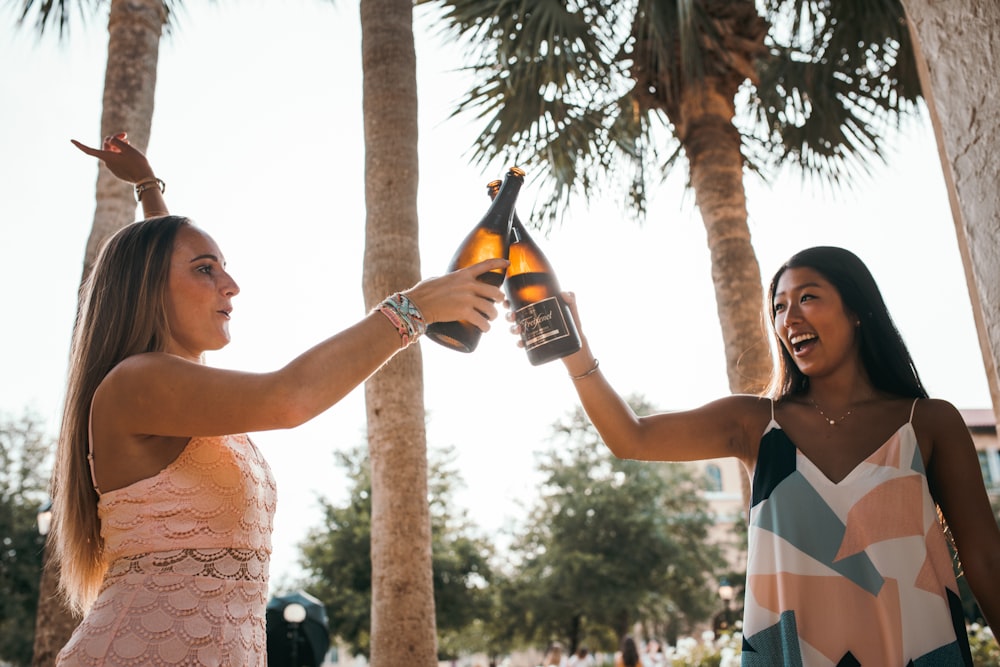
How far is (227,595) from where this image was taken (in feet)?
4.59

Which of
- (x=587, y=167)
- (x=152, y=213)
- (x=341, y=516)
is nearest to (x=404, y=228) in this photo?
(x=152, y=213)

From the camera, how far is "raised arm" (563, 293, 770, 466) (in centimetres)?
188

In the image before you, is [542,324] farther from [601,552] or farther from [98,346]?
[601,552]

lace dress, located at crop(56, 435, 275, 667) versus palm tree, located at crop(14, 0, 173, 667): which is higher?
palm tree, located at crop(14, 0, 173, 667)

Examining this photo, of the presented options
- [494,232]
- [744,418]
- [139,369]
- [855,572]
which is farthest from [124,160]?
[855,572]

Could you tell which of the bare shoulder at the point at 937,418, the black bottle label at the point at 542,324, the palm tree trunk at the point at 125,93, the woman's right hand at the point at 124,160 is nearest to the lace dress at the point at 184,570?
the black bottle label at the point at 542,324

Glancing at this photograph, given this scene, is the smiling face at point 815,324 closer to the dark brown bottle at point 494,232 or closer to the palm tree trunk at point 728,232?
the dark brown bottle at point 494,232

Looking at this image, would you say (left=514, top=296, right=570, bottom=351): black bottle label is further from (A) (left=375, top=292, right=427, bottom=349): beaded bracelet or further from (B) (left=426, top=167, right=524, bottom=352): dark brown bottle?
(A) (left=375, top=292, right=427, bottom=349): beaded bracelet

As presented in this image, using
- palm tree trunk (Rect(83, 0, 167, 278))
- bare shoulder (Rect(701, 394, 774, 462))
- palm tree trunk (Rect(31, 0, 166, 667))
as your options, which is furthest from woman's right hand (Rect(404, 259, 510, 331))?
palm tree trunk (Rect(83, 0, 167, 278))

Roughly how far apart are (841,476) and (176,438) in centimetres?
134

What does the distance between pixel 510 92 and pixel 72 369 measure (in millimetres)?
5568

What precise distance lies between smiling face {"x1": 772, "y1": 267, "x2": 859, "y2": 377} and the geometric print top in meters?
0.23

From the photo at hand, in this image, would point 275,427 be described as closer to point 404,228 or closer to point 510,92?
point 404,228

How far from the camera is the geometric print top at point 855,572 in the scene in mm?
1495
